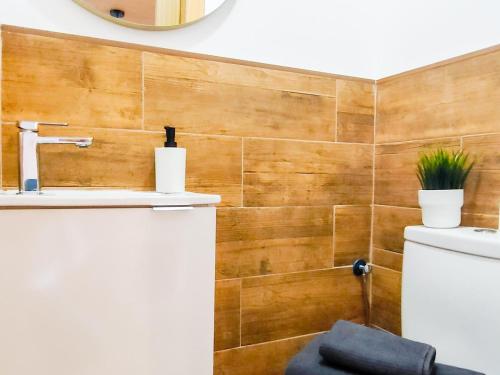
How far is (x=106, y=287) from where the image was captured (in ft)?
2.38

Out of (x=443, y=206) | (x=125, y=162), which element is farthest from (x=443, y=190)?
(x=125, y=162)

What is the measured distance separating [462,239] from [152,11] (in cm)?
91

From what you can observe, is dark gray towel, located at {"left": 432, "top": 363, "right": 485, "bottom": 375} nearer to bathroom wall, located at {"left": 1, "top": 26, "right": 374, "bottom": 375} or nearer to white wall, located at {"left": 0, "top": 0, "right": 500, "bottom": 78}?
bathroom wall, located at {"left": 1, "top": 26, "right": 374, "bottom": 375}

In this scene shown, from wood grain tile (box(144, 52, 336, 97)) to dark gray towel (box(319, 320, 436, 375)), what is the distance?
692mm

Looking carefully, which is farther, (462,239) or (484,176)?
(484,176)

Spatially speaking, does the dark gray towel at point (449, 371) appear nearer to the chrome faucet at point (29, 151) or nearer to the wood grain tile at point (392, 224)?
the wood grain tile at point (392, 224)

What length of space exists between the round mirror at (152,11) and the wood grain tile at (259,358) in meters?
0.88

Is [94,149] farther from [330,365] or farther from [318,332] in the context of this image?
[318,332]

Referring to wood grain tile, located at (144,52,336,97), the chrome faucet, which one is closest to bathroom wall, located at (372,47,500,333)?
wood grain tile, located at (144,52,336,97)

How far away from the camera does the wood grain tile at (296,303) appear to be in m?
1.12

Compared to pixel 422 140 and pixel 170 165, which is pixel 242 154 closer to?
pixel 170 165

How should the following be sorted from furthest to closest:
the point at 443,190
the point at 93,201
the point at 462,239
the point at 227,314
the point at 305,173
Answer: the point at 305,173 → the point at 227,314 → the point at 443,190 → the point at 462,239 → the point at 93,201

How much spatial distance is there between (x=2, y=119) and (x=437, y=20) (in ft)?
3.79

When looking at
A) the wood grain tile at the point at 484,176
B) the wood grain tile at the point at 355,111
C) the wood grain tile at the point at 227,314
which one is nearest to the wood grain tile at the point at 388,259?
the wood grain tile at the point at 484,176
